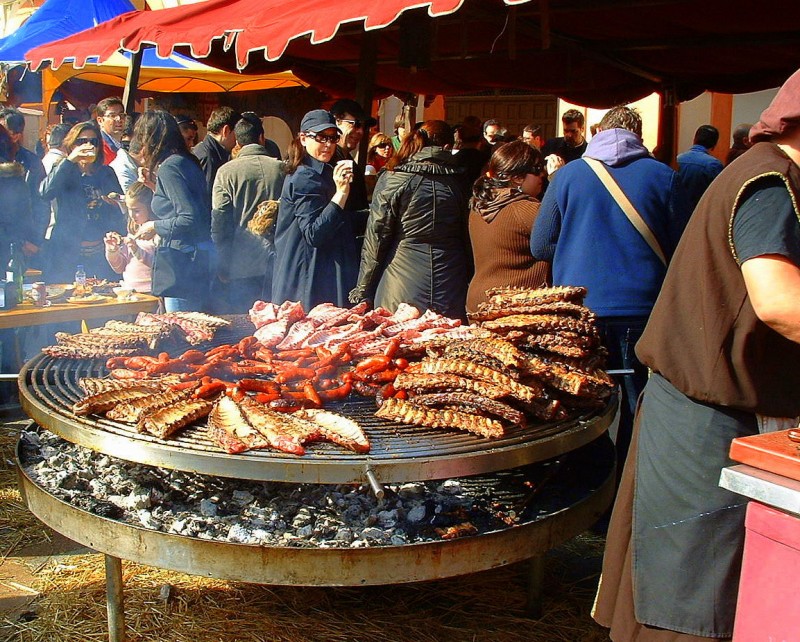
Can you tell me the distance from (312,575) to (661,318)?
161cm

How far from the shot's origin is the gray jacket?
22.6 ft

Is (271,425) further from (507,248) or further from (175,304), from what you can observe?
(175,304)

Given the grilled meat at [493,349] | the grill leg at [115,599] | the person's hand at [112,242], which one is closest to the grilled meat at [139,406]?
the grill leg at [115,599]

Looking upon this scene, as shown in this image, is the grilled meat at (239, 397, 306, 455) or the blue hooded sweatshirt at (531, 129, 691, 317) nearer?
the grilled meat at (239, 397, 306, 455)

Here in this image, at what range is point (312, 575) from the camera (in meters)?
2.87

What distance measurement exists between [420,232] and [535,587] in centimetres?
284

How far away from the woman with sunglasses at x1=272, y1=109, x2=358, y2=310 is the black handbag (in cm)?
81

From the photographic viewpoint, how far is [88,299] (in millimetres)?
6512

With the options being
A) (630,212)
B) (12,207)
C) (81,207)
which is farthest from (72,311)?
(630,212)

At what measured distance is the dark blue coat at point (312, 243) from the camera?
604 cm

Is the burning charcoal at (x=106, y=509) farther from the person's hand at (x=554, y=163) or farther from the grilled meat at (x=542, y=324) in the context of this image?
the person's hand at (x=554, y=163)

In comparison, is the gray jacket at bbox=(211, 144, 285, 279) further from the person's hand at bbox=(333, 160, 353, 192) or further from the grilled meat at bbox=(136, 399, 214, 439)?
the grilled meat at bbox=(136, 399, 214, 439)

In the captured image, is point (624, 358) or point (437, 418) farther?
point (624, 358)


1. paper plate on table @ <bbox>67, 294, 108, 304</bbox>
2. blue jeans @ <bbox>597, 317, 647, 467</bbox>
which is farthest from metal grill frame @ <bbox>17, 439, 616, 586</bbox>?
paper plate on table @ <bbox>67, 294, 108, 304</bbox>
